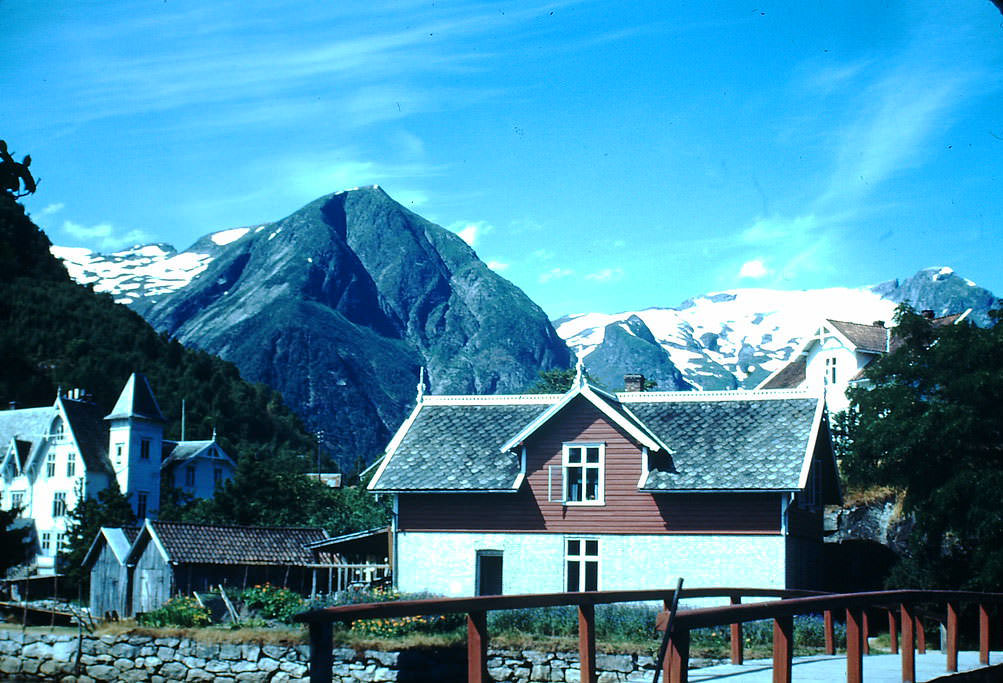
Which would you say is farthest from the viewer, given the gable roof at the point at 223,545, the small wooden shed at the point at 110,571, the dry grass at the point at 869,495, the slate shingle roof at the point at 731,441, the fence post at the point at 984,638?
the small wooden shed at the point at 110,571

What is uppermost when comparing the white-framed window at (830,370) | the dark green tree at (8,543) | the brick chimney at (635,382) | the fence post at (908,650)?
the white-framed window at (830,370)

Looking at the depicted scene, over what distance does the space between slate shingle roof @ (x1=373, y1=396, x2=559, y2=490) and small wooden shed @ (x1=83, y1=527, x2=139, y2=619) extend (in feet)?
38.9

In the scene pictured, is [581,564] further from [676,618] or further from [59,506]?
[59,506]

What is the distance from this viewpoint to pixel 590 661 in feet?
36.7

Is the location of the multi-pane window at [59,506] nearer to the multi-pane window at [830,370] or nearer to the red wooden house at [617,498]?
the red wooden house at [617,498]

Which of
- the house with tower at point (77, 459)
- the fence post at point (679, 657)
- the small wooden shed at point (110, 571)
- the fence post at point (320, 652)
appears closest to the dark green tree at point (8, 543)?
the small wooden shed at point (110, 571)

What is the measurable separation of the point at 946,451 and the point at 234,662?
2126 cm

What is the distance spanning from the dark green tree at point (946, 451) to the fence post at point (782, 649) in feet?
71.5

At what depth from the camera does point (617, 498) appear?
35.7 meters

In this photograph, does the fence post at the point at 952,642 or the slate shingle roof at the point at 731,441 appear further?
the slate shingle roof at the point at 731,441

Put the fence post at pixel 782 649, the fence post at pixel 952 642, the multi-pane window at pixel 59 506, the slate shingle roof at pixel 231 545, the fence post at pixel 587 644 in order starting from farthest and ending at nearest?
the multi-pane window at pixel 59 506
the slate shingle roof at pixel 231 545
the fence post at pixel 952 642
the fence post at pixel 587 644
the fence post at pixel 782 649

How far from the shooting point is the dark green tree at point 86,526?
5138 cm

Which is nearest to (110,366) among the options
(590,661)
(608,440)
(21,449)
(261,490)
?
(21,449)

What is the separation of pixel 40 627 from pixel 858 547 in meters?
28.2
